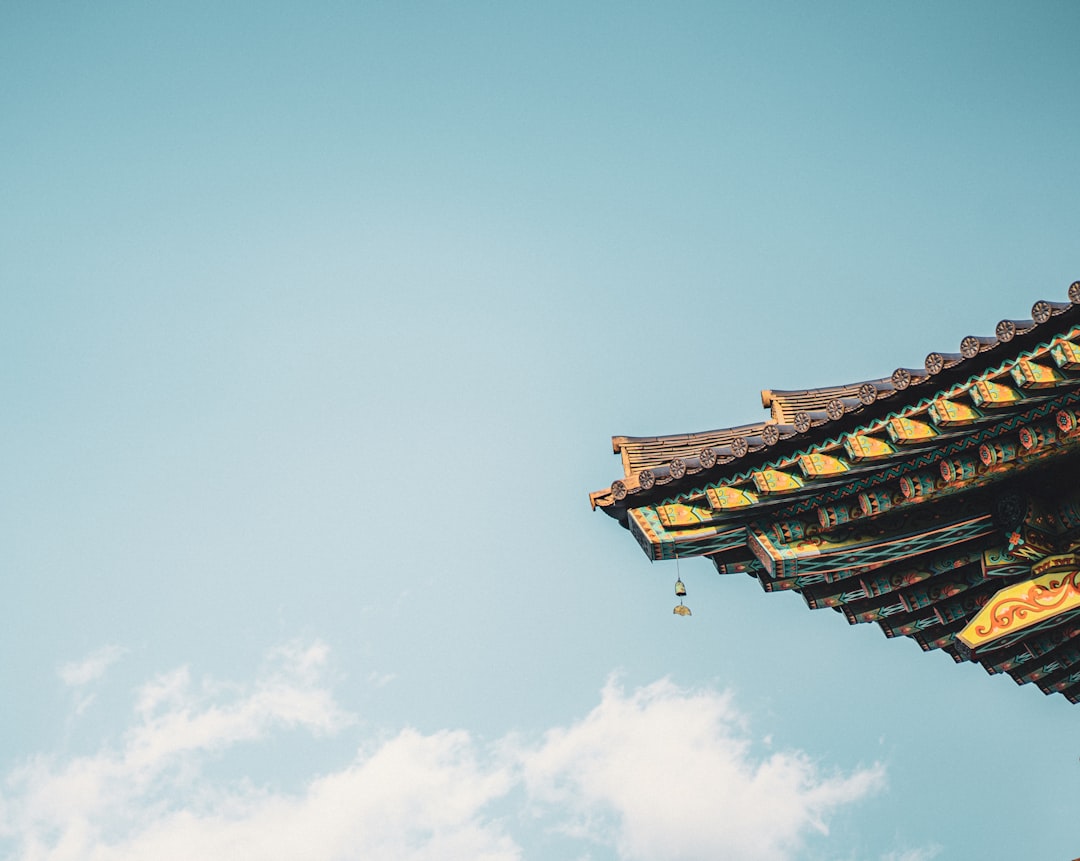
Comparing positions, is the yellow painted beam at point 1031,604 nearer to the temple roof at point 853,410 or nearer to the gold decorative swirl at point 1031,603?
the gold decorative swirl at point 1031,603

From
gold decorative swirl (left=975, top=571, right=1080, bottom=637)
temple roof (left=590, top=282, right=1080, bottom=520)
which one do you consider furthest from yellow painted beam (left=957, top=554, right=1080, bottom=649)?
temple roof (left=590, top=282, right=1080, bottom=520)

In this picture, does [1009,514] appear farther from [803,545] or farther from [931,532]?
[803,545]

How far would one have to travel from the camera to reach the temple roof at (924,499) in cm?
709

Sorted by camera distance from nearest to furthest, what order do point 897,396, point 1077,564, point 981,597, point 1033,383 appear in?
1. point 1033,383
2. point 897,396
3. point 1077,564
4. point 981,597

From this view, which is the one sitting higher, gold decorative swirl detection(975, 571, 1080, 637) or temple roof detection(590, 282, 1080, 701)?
temple roof detection(590, 282, 1080, 701)

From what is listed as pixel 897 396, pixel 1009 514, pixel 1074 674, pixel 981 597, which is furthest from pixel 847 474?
pixel 1074 674

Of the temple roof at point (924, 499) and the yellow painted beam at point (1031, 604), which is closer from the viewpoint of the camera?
the temple roof at point (924, 499)

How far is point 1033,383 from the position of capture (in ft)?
22.3

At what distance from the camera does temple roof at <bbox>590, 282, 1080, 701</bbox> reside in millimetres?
7094

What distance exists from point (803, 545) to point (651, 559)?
107 centimetres

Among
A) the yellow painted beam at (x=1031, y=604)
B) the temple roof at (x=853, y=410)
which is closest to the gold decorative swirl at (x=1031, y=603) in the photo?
the yellow painted beam at (x=1031, y=604)

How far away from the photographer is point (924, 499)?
7805 mm

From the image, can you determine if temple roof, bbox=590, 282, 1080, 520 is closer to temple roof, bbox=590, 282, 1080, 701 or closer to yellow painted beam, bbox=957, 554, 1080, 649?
temple roof, bbox=590, 282, 1080, 701

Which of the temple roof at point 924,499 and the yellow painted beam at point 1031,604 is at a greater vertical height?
the temple roof at point 924,499
